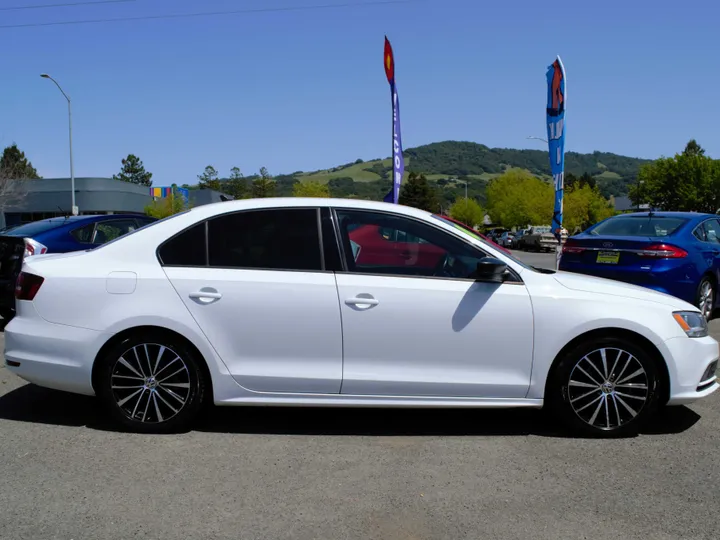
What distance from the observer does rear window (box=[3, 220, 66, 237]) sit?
8359mm

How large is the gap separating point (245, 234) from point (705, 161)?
3022 inches

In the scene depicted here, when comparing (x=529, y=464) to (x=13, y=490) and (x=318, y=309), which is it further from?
(x=13, y=490)

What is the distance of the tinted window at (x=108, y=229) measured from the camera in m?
9.02

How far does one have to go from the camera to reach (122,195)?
5412 cm

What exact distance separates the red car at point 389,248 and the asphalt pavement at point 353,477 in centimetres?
119

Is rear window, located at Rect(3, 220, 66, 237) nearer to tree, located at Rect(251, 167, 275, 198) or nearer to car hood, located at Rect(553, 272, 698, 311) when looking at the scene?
car hood, located at Rect(553, 272, 698, 311)

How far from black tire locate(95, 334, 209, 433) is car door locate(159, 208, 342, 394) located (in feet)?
0.83

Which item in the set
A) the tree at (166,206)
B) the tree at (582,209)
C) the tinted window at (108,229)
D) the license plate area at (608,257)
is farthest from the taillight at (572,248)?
the tree at (582,209)

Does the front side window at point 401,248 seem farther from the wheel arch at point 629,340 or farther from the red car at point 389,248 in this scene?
the wheel arch at point 629,340

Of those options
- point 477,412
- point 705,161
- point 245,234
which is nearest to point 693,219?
point 477,412

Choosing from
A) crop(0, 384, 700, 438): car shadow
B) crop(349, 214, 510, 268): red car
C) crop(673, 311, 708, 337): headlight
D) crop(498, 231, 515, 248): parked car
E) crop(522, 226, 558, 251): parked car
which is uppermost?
crop(349, 214, 510, 268): red car

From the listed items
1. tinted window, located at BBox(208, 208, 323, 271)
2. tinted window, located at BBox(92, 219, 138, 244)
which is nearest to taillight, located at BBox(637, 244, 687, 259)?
tinted window, located at BBox(208, 208, 323, 271)

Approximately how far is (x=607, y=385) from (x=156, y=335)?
119 inches

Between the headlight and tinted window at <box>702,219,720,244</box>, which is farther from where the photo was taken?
tinted window at <box>702,219,720,244</box>
